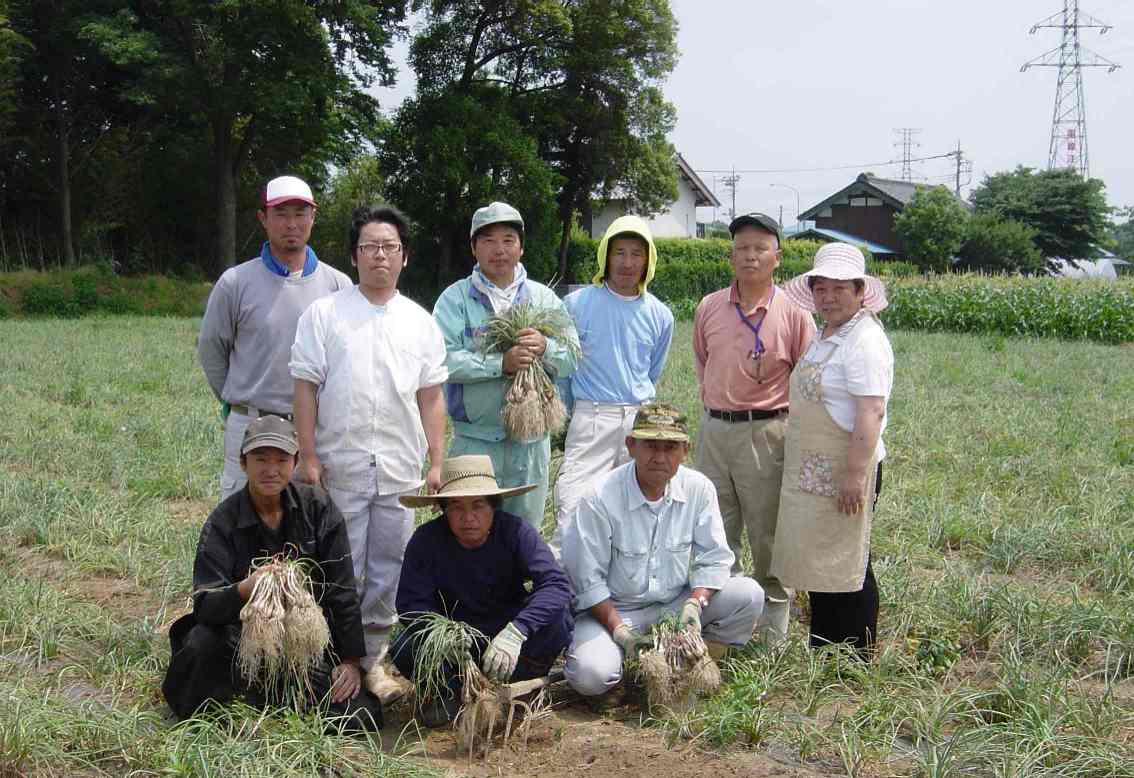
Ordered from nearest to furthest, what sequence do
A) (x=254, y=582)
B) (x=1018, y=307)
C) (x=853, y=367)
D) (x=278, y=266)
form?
(x=254, y=582) → (x=853, y=367) → (x=278, y=266) → (x=1018, y=307)

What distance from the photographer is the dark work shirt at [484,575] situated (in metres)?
3.62

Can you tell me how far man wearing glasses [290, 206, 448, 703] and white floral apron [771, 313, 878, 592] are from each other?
146cm

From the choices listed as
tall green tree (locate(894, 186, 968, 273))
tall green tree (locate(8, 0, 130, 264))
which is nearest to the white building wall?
tall green tree (locate(894, 186, 968, 273))

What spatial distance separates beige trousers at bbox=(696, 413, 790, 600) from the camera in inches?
165

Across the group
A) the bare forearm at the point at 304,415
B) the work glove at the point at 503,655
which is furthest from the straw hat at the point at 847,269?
the bare forearm at the point at 304,415

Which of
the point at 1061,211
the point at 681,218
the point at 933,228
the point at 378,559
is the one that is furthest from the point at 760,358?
the point at 1061,211

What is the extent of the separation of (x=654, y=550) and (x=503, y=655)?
2.62 ft

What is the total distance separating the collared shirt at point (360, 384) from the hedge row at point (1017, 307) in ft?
64.5

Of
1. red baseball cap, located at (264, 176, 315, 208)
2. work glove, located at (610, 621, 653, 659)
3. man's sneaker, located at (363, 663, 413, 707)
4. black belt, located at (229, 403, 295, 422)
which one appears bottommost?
man's sneaker, located at (363, 663, 413, 707)

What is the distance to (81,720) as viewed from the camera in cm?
299

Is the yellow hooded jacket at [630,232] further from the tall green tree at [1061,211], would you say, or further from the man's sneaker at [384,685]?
the tall green tree at [1061,211]

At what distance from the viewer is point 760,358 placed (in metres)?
4.18

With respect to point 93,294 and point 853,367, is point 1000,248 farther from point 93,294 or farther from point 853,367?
point 853,367

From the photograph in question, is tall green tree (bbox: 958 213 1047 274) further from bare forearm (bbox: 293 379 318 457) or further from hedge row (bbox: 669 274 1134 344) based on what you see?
bare forearm (bbox: 293 379 318 457)
